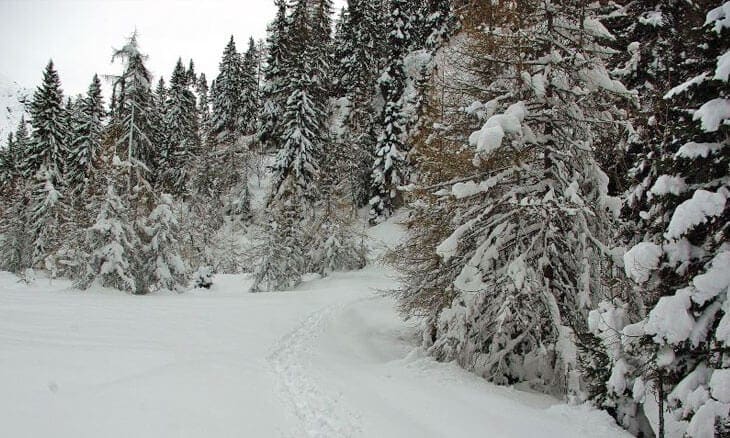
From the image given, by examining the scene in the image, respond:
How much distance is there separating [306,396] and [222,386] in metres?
1.48

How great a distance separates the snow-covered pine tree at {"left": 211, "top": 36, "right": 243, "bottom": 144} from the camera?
50812 mm

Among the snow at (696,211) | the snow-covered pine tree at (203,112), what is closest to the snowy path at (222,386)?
the snow at (696,211)

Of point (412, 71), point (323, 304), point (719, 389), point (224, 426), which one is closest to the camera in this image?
point (719, 389)

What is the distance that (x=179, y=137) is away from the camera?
153 feet

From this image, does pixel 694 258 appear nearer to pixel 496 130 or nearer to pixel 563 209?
pixel 563 209

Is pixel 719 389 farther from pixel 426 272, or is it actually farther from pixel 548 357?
pixel 426 272

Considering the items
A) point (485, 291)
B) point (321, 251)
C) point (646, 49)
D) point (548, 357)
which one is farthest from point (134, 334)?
point (321, 251)

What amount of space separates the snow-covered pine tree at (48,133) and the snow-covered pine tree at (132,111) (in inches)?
786

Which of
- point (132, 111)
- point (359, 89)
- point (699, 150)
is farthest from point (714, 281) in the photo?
point (359, 89)

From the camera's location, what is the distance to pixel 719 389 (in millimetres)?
4652

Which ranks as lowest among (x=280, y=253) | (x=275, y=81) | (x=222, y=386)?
(x=222, y=386)

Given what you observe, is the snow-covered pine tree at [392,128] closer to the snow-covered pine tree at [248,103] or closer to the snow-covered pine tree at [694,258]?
the snow-covered pine tree at [248,103]

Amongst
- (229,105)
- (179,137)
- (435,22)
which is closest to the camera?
(435,22)

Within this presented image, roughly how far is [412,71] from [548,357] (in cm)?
3063
